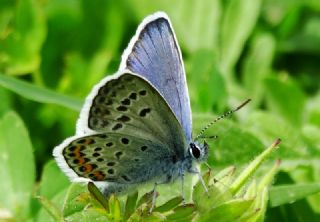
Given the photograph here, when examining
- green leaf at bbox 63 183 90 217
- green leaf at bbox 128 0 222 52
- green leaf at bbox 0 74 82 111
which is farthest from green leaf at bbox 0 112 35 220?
green leaf at bbox 128 0 222 52

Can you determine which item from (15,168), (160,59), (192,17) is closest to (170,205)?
(160,59)

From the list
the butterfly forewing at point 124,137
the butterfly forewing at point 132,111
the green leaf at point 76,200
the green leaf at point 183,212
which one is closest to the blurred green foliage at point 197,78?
the green leaf at point 76,200

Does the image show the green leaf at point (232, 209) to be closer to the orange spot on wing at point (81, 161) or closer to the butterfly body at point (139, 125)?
the butterfly body at point (139, 125)

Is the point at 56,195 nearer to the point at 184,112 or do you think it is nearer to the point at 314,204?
the point at 184,112

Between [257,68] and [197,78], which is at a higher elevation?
[257,68]

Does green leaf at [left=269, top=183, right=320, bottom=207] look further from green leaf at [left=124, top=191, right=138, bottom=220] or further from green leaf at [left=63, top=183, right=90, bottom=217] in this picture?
green leaf at [left=63, top=183, right=90, bottom=217]

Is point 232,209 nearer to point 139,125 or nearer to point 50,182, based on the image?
point 139,125

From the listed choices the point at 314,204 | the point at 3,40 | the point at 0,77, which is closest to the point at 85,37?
the point at 3,40

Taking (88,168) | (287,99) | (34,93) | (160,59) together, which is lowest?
(88,168)
